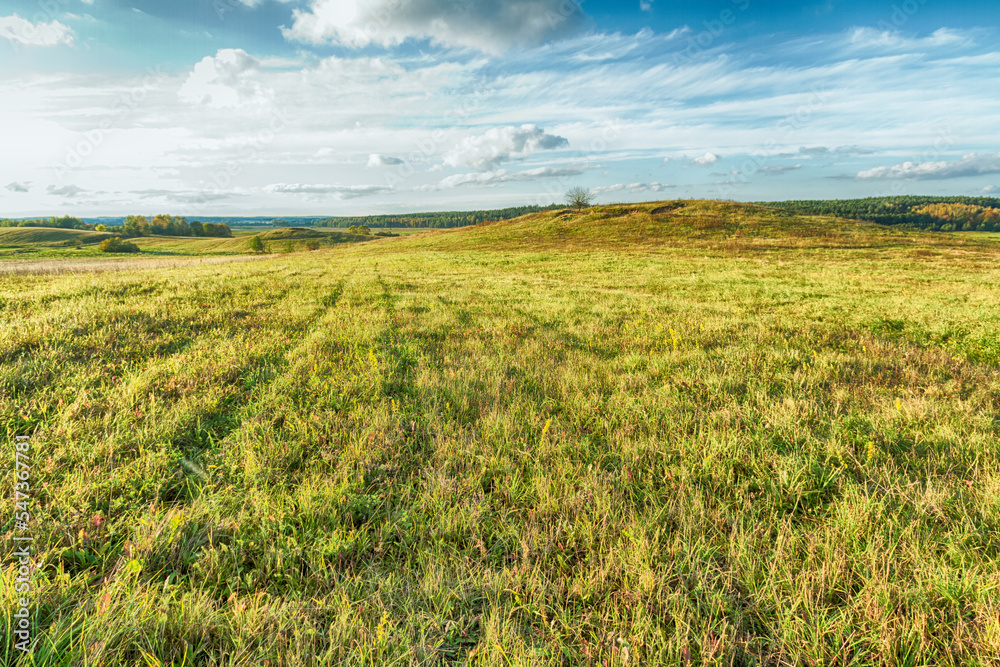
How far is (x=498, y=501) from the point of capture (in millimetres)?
3092

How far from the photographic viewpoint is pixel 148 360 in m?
5.94

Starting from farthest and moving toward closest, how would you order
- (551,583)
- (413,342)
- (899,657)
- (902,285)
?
(902,285)
(413,342)
(551,583)
(899,657)

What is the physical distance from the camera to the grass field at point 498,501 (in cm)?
203

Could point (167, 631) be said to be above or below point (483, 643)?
above

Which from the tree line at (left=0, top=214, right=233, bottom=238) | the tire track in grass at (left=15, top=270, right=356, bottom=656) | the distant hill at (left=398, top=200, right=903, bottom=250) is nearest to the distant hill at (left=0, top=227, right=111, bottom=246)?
the tree line at (left=0, top=214, right=233, bottom=238)

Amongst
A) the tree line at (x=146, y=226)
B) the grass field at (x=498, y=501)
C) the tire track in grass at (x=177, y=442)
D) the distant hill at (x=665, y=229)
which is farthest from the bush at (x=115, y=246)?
the tire track in grass at (x=177, y=442)

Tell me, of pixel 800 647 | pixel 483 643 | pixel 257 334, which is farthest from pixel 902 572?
pixel 257 334

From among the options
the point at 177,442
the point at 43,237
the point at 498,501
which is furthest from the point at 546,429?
the point at 43,237

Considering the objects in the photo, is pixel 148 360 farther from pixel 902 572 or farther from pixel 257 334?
pixel 902 572

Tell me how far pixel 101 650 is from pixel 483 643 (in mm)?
1822

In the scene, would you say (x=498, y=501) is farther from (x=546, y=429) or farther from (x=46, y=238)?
(x=46, y=238)

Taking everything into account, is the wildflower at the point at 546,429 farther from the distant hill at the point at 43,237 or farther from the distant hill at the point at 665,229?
the distant hill at the point at 43,237

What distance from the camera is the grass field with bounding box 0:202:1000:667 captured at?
79.7 inches

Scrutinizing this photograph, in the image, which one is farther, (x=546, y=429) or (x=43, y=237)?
(x=43, y=237)
